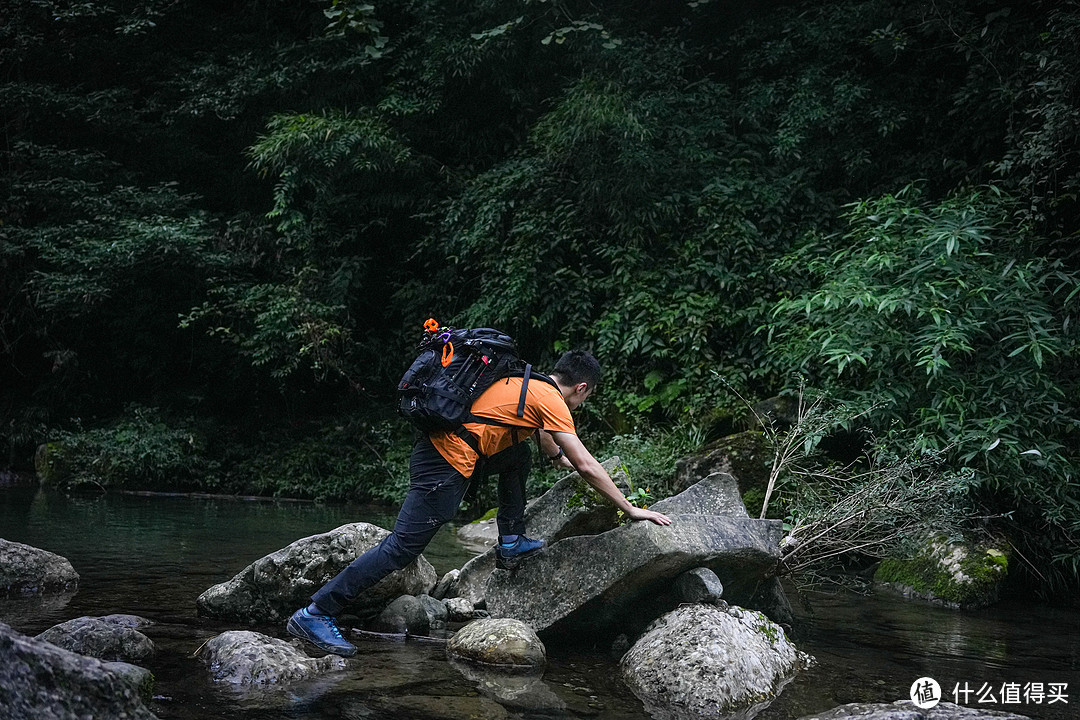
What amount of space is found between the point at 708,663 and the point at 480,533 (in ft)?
19.4

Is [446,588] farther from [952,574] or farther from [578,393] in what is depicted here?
[952,574]

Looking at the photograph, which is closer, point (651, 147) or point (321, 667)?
point (321, 667)

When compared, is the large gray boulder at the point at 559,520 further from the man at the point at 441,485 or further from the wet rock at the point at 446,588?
the man at the point at 441,485

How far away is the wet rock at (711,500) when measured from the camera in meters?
6.11

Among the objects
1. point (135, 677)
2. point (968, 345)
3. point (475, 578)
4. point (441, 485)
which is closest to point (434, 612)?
point (475, 578)

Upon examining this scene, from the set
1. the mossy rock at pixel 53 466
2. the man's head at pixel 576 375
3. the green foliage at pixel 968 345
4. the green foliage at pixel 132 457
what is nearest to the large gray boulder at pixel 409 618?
the man's head at pixel 576 375

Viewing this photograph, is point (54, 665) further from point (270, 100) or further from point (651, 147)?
point (270, 100)

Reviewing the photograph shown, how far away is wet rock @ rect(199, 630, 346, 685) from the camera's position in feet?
13.3

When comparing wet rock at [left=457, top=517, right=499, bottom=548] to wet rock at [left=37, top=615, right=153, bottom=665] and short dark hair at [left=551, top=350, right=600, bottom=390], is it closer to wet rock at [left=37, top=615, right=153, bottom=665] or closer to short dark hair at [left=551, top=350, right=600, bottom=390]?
short dark hair at [left=551, top=350, right=600, bottom=390]

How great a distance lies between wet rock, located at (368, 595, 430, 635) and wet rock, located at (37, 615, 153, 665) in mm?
1366

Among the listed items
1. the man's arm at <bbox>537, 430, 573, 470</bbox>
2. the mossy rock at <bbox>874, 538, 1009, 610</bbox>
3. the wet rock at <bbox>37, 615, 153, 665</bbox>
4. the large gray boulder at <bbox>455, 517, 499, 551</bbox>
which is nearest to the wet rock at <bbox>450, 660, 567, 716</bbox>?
the man's arm at <bbox>537, 430, 573, 470</bbox>

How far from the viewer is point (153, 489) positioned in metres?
14.5

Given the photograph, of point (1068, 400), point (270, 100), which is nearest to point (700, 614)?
point (1068, 400)

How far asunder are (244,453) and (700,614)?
12.6 metres
